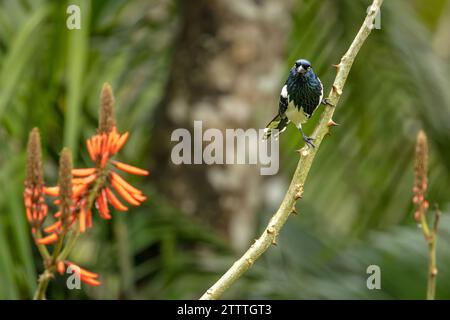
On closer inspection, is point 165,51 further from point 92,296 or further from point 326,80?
point 92,296

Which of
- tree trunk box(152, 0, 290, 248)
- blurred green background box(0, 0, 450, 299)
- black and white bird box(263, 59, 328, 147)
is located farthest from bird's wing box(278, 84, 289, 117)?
tree trunk box(152, 0, 290, 248)

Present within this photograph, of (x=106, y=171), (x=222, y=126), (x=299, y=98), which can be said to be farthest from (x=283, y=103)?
(x=222, y=126)

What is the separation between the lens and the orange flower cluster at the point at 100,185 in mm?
1104

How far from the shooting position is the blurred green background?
91.3 inches

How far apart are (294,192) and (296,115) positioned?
0.22m

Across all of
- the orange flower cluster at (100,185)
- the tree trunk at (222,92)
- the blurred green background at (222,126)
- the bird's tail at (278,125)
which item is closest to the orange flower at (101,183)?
the orange flower cluster at (100,185)

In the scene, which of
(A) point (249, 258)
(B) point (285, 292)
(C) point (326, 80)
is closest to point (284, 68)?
(C) point (326, 80)

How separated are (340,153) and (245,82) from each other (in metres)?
0.67

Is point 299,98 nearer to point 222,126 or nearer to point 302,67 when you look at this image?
point 302,67

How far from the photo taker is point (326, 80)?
8.87 feet

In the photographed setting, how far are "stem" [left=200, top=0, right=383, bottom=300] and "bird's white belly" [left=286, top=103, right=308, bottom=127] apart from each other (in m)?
0.17

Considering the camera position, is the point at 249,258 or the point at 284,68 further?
the point at 284,68

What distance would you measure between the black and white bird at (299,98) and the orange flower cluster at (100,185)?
0.63ft
